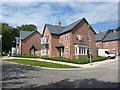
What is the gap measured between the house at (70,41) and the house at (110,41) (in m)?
15.3

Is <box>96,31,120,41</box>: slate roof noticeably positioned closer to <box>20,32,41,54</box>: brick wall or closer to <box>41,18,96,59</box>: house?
<box>41,18,96,59</box>: house

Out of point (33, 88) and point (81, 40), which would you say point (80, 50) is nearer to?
point (81, 40)

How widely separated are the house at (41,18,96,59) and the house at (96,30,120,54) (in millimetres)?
15307

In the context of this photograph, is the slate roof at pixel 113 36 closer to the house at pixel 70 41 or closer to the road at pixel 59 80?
the house at pixel 70 41

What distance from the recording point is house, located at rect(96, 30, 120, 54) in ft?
130

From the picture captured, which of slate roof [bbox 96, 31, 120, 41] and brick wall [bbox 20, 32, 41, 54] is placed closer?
brick wall [bbox 20, 32, 41, 54]

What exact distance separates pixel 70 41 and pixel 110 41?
2408 cm

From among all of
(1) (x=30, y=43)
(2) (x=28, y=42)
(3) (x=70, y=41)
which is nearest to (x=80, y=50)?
(3) (x=70, y=41)

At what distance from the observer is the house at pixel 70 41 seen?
2600cm

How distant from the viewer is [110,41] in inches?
1662

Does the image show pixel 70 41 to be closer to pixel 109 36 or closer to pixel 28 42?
pixel 28 42

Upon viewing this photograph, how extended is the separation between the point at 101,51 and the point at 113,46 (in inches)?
497

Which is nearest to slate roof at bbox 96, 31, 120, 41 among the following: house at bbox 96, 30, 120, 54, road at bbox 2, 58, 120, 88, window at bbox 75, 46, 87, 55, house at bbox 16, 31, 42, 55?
house at bbox 96, 30, 120, 54

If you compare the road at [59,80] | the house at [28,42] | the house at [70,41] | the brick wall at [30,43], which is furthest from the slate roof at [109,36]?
the road at [59,80]
